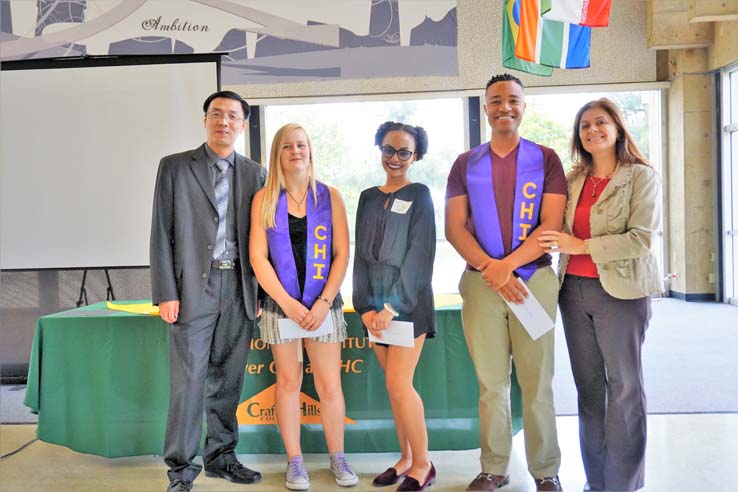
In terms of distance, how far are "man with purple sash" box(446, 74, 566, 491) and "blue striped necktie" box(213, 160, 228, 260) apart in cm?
93

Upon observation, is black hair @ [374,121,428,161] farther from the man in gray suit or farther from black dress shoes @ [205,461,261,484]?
black dress shoes @ [205,461,261,484]

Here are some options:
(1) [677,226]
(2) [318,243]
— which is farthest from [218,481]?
(1) [677,226]

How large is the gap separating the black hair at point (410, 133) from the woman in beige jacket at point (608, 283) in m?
0.58

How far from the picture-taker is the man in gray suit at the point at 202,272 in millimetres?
2588

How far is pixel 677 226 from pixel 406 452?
7.50 meters

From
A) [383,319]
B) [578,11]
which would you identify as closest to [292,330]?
[383,319]

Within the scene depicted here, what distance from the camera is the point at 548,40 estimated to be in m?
7.04

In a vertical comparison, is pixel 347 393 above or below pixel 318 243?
below

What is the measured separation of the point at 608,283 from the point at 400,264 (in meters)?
0.76

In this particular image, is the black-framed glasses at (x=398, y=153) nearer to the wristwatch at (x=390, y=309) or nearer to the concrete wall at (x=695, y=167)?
the wristwatch at (x=390, y=309)

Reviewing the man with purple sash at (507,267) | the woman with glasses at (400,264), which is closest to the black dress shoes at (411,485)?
the woman with glasses at (400,264)

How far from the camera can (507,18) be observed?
7.75 metres

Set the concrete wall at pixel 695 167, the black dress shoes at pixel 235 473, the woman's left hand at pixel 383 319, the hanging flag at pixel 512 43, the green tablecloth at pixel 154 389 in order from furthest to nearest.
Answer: the concrete wall at pixel 695 167 → the hanging flag at pixel 512 43 → the green tablecloth at pixel 154 389 → the black dress shoes at pixel 235 473 → the woman's left hand at pixel 383 319

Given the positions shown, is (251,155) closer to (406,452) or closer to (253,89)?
(253,89)
